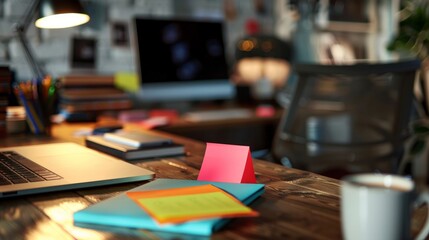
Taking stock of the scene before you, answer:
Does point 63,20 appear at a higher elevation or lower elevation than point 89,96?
higher

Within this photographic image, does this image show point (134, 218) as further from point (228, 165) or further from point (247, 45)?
point (247, 45)

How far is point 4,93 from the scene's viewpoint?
173cm

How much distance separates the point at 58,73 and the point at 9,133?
0.99 m

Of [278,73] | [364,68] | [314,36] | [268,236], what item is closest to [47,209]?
[268,236]

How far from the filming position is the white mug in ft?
1.89

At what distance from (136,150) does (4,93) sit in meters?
0.68

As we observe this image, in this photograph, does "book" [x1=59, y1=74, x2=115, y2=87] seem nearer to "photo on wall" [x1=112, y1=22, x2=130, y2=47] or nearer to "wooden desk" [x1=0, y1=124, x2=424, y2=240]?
"photo on wall" [x1=112, y1=22, x2=130, y2=47]

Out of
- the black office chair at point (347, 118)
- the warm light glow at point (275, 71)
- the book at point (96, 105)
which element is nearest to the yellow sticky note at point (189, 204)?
the black office chair at point (347, 118)

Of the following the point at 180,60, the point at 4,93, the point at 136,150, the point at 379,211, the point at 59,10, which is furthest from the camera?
the point at 180,60

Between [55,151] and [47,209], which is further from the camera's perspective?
[55,151]

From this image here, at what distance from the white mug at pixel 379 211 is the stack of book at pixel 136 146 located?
2.48 ft

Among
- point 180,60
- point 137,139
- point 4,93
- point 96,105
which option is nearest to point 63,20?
point 4,93

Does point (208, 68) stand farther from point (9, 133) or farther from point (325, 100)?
point (9, 133)

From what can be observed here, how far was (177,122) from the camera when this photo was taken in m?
2.31
